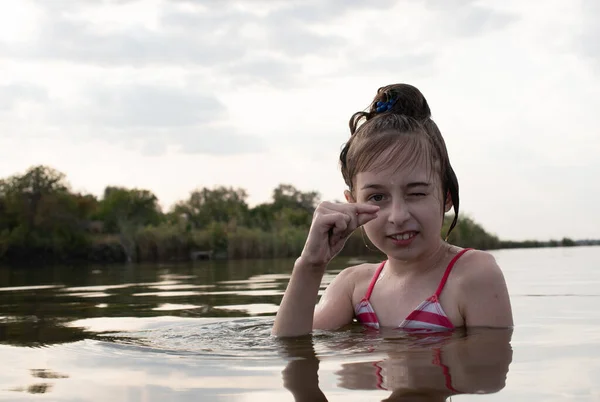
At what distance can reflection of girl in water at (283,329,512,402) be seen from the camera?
1783mm

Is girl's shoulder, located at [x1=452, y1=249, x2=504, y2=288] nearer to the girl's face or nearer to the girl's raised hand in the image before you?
the girl's face

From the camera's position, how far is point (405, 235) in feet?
9.66

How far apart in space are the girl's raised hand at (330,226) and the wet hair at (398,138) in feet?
0.82

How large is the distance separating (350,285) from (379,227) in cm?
66

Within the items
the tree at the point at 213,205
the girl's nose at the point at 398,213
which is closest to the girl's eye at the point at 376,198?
the girl's nose at the point at 398,213

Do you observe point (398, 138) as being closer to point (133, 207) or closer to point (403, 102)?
point (403, 102)

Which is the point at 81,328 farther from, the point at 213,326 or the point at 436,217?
the point at 436,217

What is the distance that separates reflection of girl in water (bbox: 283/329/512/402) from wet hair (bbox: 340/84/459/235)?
Answer: 2.46 ft

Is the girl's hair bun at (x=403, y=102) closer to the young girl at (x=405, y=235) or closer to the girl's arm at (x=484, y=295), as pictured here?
the young girl at (x=405, y=235)

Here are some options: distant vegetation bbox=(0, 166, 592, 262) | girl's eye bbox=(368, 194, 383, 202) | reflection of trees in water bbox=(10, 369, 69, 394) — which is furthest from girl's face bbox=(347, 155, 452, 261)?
distant vegetation bbox=(0, 166, 592, 262)

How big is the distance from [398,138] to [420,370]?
4.00 ft

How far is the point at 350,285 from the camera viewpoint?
3516mm

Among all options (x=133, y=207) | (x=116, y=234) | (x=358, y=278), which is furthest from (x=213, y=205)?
(x=358, y=278)

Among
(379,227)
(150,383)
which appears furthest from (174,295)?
(150,383)
